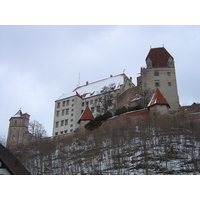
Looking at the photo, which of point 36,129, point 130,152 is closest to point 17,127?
point 36,129

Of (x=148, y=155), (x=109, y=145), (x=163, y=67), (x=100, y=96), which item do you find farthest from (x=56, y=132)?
(x=148, y=155)

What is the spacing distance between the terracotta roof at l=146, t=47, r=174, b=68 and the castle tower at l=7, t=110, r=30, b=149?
26.8m

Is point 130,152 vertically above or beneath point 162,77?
beneath

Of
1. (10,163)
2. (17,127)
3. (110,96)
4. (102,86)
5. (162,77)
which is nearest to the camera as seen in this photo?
(10,163)

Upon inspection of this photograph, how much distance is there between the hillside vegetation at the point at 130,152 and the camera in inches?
877

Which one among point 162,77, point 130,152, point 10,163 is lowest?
point 10,163

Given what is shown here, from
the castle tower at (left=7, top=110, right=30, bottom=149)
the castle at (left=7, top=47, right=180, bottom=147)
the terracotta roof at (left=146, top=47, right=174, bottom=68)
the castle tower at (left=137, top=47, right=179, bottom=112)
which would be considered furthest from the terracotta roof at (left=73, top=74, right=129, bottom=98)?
the castle tower at (left=7, top=110, right=30, bottom=149)

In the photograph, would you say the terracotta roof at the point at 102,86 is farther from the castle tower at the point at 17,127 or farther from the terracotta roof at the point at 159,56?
the castle tower at the point at 17,127

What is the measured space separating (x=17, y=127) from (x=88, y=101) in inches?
631

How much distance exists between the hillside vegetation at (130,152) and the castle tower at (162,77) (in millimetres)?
11448

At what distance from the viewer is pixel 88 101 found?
166 feet

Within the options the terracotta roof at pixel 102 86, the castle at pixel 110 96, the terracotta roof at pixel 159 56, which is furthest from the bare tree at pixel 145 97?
the terracotta roof at pixel 102 86

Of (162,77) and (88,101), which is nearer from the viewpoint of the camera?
(162,77)

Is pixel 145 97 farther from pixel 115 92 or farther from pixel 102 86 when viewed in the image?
pixel 102 86
